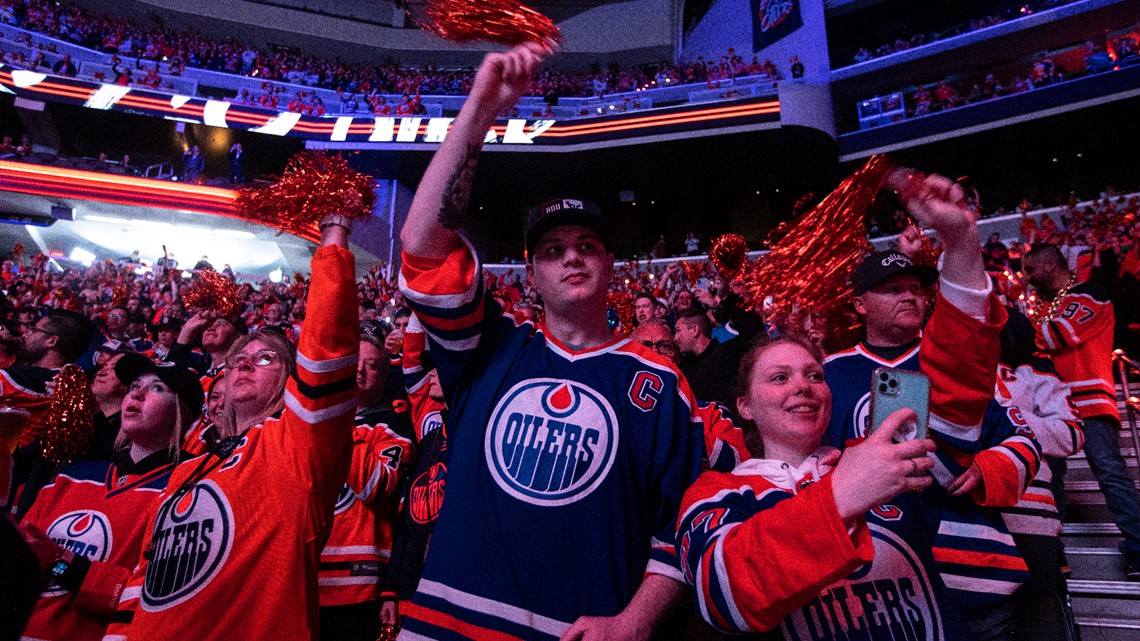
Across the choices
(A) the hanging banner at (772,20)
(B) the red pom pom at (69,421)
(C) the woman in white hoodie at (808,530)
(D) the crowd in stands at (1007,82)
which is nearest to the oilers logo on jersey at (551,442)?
(C) the woman in white hoodie at (808,530)

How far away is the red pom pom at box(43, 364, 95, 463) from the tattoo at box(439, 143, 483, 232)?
7.86 feet

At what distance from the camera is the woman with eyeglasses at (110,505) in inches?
95.0

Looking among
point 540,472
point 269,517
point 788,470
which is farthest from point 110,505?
point 788,470

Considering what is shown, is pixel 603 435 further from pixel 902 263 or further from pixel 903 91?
pixel 903 91

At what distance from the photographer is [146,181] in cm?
2012

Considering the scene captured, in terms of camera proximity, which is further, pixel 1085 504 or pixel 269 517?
pixel 1085 504

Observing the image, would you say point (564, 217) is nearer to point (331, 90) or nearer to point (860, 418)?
point (860, 418)

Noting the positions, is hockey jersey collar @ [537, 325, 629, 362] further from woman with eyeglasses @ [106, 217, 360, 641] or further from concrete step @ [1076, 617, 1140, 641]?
concrete step @ [1076, 617, 1140, 641]

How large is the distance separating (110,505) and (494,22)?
7.55 feet

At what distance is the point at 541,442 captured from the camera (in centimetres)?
186

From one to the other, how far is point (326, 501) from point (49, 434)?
75.5 inches

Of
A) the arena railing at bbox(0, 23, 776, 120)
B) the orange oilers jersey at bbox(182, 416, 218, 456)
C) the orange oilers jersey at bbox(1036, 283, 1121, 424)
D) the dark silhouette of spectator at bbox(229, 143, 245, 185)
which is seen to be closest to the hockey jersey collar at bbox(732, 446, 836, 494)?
the orange oilers jersey at bbox(182, 416, 218, 456)

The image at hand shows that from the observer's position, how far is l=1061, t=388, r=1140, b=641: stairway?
11.4ft

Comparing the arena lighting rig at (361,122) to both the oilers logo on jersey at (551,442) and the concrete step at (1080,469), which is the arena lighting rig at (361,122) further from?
the oilers logo on jersey at (551,442)
